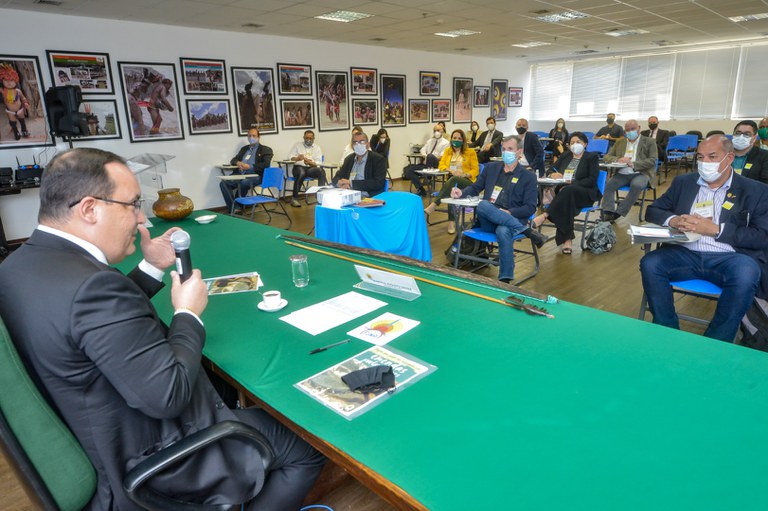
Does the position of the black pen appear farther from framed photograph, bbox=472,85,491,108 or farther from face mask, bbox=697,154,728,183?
framed photograph, bbox=472,85,491,108

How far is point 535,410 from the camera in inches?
44.7

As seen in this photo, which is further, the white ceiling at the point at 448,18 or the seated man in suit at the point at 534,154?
the seated man in suit at the point at 534,154

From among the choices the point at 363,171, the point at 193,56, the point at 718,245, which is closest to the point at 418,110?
the point at 193,56

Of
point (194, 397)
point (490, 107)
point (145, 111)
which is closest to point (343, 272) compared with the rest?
point (194, 397)

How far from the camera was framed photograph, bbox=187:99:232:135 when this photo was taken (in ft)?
25.3

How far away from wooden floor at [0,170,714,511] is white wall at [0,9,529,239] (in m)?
4.41

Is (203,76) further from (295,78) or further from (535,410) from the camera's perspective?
(535,410)

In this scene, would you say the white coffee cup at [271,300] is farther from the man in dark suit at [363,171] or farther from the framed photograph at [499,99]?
the framed photograph at [499,99]

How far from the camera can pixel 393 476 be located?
0.96 m

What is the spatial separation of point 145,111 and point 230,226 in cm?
513

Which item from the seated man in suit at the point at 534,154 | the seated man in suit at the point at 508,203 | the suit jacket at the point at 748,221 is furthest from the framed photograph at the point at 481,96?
the suit jacket at the point at 748,221

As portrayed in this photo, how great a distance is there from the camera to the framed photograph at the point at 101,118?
261 inches

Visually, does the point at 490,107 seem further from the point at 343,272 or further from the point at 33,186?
the point at 343,272

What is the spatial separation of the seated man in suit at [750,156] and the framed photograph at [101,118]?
8141 mm
